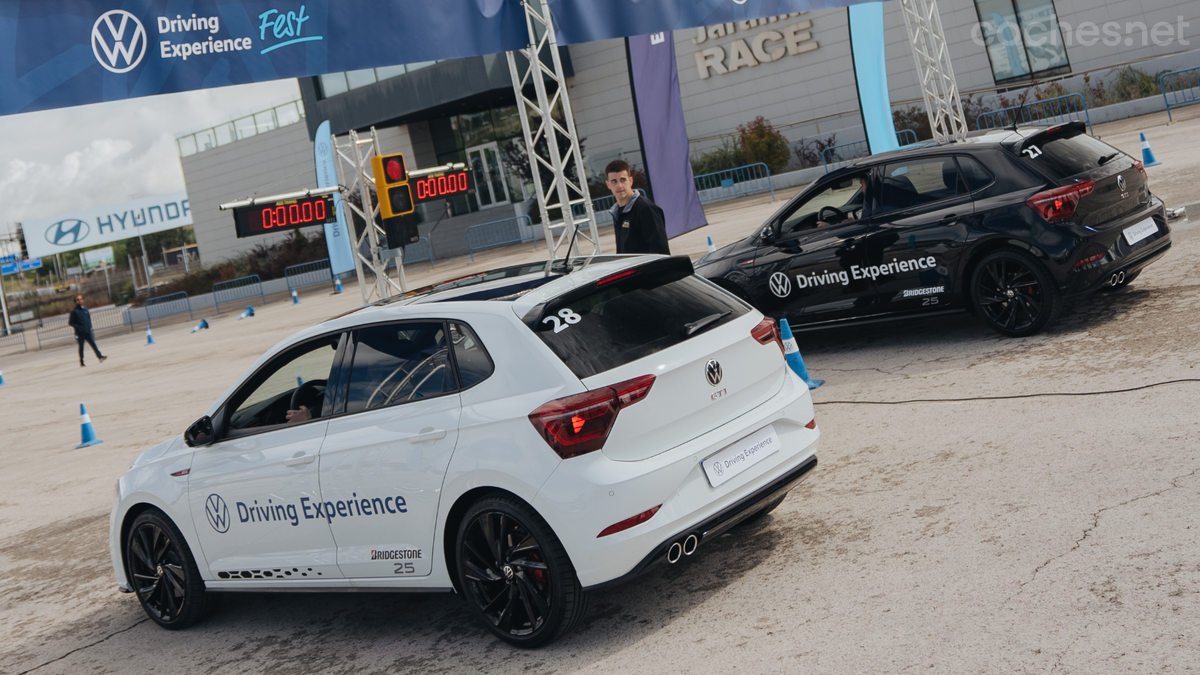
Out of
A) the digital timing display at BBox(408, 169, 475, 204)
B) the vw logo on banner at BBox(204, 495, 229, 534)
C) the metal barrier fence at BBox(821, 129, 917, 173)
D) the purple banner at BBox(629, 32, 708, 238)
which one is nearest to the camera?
the vw logo on banner at BBox(204, 495, 229, 534)

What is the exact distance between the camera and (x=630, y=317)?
4793mm

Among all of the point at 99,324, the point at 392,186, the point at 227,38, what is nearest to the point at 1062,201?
the point at 227,38

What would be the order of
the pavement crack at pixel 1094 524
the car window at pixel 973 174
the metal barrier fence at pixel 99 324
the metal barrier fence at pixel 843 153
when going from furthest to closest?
the metal barrier fence at pixel 99 324, the metal barrier fence at pixel 843 153, the car window at pixel 973 174, the pavement crack at pixel 1094 524

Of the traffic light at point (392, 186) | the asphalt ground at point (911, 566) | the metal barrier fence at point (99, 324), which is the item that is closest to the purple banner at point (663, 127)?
the traffic light at point (392, 186)

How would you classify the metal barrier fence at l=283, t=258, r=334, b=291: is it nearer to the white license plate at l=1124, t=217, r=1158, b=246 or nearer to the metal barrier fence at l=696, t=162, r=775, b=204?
the metal barrier fence at l=696, t=162, r=775, b=204

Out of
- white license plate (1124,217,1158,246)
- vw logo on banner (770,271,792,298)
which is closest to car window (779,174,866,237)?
vw logo on banner (770,271,792,298)

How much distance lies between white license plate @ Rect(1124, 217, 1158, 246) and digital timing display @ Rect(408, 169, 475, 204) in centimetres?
942

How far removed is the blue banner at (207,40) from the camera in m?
7.97

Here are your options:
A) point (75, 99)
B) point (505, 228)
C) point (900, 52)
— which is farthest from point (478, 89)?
point (75, 99)

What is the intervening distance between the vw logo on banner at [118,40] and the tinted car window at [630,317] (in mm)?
5635

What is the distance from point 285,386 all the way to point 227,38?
448 cm

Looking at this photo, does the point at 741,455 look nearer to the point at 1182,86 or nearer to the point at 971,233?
the point at 971,233

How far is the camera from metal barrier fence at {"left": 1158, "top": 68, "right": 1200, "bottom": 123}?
25719 mm

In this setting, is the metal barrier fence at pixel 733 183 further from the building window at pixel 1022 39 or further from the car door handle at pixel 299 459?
the car door handle at pixel 299 459
